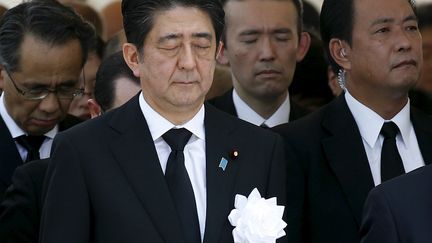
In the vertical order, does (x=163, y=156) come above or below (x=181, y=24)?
below

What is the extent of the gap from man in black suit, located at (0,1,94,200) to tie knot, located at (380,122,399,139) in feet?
4.63

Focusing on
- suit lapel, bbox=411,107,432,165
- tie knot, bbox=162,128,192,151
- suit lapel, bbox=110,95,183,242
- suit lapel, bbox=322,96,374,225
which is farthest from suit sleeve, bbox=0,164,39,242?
suit lapel, bbox=411,107,432,165

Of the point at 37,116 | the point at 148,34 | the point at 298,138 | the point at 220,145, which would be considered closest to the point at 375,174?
the point at 298,138

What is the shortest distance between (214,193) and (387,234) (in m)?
0.65

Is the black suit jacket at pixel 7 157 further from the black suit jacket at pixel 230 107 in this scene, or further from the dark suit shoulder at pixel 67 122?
the black suit jacket at pixel 230 107

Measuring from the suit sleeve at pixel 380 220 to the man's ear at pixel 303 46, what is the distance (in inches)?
96.2

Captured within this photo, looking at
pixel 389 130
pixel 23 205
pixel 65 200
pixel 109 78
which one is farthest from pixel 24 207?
pixel 389 130

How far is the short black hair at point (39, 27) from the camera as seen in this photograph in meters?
5.50

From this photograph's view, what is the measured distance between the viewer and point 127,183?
4086 mm

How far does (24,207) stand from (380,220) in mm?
1493

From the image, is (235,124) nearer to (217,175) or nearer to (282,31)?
(217,175)

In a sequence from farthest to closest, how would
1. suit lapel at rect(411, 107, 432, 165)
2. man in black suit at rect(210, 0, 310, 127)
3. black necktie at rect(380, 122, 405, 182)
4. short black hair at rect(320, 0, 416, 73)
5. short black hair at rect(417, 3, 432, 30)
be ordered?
short black hair at rect(417, 3, 432, 30)
man in black suit at rect(210, 0, 310, 127)
short black hair at rect(320, 0, 416, 73)
suit lapel at rect(411, 107, 432, 165)
black necktie at rect(380, 122, 405, 182)

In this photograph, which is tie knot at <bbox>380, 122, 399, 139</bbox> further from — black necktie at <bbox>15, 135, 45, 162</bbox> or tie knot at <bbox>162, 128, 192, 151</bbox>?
black necktie at <bbox>15, 135, 45, 162</bbox>

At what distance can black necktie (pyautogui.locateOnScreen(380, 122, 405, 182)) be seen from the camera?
4.75m
